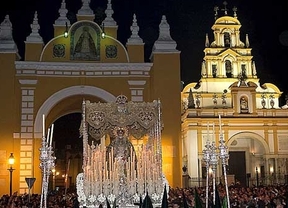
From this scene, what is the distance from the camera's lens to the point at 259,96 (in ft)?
136

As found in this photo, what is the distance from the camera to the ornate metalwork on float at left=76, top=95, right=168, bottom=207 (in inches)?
669

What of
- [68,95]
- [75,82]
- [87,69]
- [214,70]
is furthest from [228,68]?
[68,95]

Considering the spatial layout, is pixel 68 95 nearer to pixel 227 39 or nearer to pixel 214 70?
pixel 214 70

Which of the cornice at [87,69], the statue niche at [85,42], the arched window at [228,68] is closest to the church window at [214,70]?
the arched window at [228,68]

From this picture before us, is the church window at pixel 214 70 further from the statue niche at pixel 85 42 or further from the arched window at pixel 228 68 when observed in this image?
the statue niche at pixel 85 42

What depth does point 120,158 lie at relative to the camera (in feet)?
57.5

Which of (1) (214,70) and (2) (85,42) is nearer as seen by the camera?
(2) (85,42)

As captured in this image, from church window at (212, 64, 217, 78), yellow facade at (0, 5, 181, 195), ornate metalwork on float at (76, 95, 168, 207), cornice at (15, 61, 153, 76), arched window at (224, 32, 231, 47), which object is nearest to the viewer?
ornate metalwork on float at (76, 95, 168, 207)

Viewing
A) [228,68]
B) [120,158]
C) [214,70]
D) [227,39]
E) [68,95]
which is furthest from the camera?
[227,39]

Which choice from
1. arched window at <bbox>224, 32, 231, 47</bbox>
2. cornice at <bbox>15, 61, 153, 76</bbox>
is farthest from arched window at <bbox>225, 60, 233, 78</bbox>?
cornice at <bbox>15, 61, 153, 76</bbox>

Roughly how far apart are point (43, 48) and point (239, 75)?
20.1m

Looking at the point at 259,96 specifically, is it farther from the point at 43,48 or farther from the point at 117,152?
the point at 117,152

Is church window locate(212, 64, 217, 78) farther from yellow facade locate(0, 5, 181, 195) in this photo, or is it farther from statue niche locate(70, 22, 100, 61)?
statue niche locate(70, 22, 100, 61)

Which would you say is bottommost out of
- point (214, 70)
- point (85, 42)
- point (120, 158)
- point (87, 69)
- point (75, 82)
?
point (120, 158)
